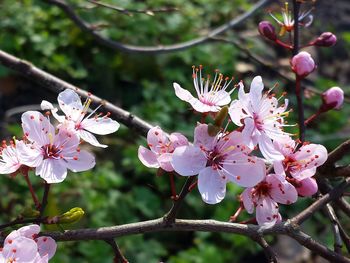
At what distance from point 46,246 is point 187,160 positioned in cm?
36

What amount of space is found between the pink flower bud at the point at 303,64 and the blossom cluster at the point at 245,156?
6.1 inches

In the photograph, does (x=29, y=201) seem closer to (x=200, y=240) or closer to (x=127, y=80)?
(x=200, y=240)

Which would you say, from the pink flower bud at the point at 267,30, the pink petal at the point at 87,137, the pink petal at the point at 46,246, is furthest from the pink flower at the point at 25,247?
the pink flower bud at the point at 267,30

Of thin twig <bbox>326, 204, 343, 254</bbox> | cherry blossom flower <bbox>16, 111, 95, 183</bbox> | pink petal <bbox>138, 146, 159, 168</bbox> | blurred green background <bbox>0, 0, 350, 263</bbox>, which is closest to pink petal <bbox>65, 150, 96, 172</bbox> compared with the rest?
cherry blossom flower <bbox>16, 111, 95, 183</bbox>

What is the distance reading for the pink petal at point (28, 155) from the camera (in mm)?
1267

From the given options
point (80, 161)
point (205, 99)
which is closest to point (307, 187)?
point (205, 99)

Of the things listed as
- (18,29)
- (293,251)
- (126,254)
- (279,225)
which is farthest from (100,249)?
(279,225)

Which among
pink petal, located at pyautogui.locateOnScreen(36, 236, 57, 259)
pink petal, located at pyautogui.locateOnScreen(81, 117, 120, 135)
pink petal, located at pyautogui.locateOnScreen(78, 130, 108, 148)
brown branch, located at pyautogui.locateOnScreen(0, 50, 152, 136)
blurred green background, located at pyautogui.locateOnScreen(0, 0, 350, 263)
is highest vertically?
pink petal, located at pyautogui.locateOnScreen(78, 130, 108, 148)

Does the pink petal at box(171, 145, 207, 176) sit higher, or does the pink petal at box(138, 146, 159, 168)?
the pink petal at box(171, 145, 207, 176)

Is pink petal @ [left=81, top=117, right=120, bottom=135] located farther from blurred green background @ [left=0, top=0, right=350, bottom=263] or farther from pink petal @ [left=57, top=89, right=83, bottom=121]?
blurred green background @ [left=0, top=0, right=350, bottom=263]

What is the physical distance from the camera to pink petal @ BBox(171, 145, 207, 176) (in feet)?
3.89

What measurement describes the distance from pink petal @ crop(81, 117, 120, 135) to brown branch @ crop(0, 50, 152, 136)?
303 millimetres

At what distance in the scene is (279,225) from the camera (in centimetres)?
120

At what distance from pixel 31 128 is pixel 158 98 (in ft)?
9.32
